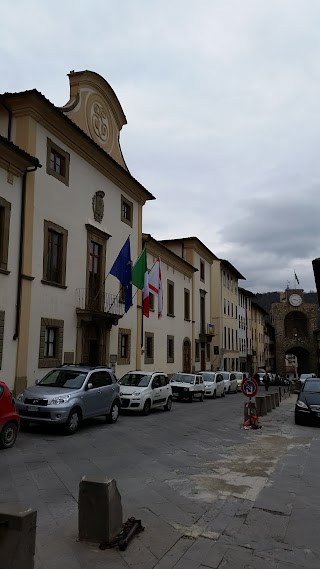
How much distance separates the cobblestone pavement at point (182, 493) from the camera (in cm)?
463

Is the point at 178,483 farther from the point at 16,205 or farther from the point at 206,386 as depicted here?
the point at 206,386

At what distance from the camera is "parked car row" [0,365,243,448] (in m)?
10.0

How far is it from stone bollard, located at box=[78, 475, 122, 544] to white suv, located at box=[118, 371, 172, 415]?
12.3 metres

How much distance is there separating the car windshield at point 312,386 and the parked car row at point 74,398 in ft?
18.2

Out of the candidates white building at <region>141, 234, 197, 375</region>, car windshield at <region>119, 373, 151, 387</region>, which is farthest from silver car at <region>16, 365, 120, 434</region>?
white building at <region>141, 234, 197, 375</region>

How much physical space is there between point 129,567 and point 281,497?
3234mm

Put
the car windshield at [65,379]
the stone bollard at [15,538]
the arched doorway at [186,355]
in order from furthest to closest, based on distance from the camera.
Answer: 1. the arched doorway at [186,355]
2. the car windshield at [65,379]
3. the stone bollard at [15,538]

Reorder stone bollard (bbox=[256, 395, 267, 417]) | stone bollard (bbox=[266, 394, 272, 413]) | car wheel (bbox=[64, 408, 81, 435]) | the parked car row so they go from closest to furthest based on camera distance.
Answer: the parked car row
car wheel (bbox=[64, 408, 81, 435])
stone bollard (bbox=[256, 395, 267, 417])
stone bollard (bbox=[266, 394, 272, 413])

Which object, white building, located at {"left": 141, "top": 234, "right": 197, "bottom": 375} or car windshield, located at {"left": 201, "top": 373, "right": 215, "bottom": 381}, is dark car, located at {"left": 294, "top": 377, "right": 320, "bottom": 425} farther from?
car windshield, located at {"left": 201, "top": 373, "right": 215, "bottom": 381}

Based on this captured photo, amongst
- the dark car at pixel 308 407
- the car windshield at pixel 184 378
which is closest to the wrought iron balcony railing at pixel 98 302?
the car windshield at pixel 184 378

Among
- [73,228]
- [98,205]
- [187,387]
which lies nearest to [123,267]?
[73,228]

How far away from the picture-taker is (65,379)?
1311 centimetres

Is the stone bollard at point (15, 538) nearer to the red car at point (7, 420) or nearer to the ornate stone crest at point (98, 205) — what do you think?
the red car at point (7, 420)

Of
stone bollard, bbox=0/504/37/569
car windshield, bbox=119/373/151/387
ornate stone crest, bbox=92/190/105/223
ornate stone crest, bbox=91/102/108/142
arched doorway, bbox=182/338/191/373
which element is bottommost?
stone bollard, bbox=0/504/37/569
